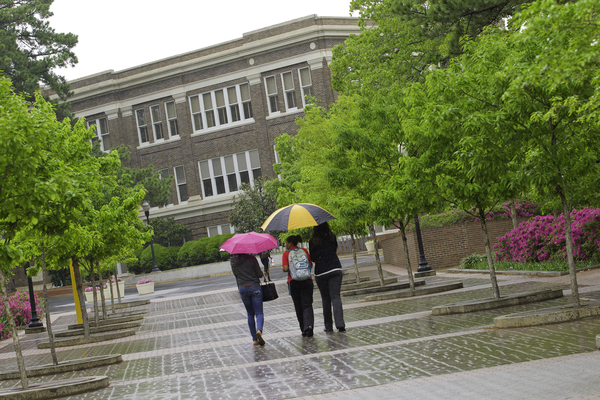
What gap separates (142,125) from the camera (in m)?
47.8

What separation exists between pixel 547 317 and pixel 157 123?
41.4 m

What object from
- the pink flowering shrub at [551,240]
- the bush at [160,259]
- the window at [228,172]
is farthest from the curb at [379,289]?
the window at [228,172]

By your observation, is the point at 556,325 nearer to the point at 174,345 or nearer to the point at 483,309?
the point at 483,309

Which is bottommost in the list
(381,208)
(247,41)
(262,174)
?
(381,208)

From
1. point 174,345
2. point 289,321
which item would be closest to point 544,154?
point 289,321

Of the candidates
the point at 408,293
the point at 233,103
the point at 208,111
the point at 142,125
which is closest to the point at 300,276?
the point at 408,293

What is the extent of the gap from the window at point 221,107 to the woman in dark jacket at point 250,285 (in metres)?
35.4

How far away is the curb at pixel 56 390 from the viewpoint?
26.7 feet

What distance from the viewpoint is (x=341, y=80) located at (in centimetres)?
2747

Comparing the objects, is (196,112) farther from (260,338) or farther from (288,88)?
(260,338)

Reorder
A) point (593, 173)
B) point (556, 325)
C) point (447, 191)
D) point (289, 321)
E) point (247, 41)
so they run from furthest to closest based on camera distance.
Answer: point (247, 41), point (289, 321), point (447, 191), point (593, 173), point (556, 325)

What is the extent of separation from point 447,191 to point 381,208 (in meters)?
3.20

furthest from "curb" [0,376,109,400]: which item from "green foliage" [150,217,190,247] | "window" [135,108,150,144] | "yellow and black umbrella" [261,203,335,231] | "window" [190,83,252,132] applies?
"window" [135,108,150,144]

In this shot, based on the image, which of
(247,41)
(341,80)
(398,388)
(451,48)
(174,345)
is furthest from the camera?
(247,41)
